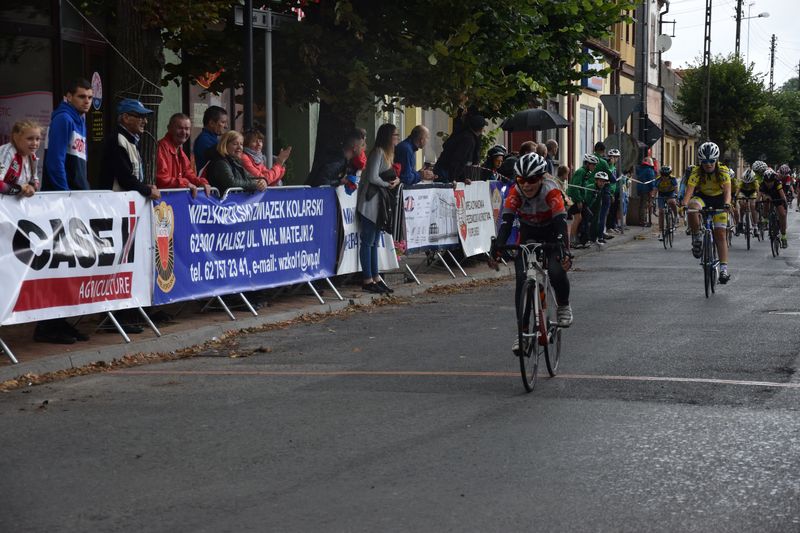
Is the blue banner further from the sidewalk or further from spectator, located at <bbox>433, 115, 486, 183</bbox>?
spectator, located at <bbox>433, 115, 486, 183</bbox>

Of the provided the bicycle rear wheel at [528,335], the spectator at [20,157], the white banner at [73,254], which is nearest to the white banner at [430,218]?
the white banner at [73,254]

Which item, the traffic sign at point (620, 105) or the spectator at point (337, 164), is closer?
the spectator at point (337, 164)

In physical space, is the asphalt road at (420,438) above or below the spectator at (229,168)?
below

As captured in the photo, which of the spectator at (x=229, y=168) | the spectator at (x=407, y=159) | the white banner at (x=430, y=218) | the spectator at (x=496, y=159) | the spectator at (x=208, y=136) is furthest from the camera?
the spectator at (x=496, y=159)

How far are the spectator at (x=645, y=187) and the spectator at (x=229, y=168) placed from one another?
69.7 ft

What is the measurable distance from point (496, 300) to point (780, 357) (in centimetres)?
546

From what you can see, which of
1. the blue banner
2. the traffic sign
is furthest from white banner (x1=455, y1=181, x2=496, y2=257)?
the traffic sign

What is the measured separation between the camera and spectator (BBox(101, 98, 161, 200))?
11469mm

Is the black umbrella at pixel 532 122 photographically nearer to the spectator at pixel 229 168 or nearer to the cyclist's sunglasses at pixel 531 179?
the spectator at pixel 229 168

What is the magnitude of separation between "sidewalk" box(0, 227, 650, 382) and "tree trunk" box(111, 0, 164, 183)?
2.20 metres

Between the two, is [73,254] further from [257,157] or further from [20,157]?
[257,157]

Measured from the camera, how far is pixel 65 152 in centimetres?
1114

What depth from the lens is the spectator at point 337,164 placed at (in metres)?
15.7

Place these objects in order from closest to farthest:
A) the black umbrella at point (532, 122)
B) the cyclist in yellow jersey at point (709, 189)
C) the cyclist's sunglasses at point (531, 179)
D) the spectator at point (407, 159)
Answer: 1. the cyclist's sunglasses at point (531, 179)
2. the cyclist in yellow jersey at point (709, 189)
3. the spectator at point (407, 159)
4. the black umbrella at point (532, 122)
